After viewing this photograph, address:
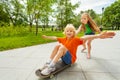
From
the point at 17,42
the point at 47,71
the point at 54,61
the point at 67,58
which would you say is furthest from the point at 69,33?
the point at 17,42

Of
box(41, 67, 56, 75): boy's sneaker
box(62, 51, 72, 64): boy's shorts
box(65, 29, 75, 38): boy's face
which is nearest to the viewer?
box(41, 67, 56, 75): boy's sneaker

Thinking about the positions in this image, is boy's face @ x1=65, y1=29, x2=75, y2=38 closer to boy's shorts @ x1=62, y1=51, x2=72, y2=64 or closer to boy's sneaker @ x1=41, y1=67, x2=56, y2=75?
boy's shorts @ x1=62, y1=51, x2=72, y2=64

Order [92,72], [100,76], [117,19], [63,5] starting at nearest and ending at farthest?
[100,76] < [92,72] < [63,5] < [117,19]

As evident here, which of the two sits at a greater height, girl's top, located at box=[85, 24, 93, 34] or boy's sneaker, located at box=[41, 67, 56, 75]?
girl's top, located at box=[85, 24, 93, 34]

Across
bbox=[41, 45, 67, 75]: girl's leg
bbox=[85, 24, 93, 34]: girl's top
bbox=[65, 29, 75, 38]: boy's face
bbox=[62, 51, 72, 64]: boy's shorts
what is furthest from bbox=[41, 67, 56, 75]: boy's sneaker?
bbox=[85, 24, 93, 34]: girl's top

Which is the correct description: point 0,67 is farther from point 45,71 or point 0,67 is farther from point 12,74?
point 45,71

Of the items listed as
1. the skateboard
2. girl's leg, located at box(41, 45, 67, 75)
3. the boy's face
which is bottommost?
the skateboard

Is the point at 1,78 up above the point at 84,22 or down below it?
below

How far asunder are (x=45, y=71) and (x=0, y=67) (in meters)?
1.46

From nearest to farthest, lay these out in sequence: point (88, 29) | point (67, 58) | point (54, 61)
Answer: point (54, 61) → point (67, 58) → point (88, 29)

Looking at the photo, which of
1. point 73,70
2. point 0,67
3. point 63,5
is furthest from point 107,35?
point 63,5

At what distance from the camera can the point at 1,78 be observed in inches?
135

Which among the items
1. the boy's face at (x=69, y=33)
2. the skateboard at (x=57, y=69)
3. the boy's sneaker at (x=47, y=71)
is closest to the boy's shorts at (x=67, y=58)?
the skateboard at (x=57, y=69)

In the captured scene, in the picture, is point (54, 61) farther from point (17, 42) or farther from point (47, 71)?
point (17, 42)
